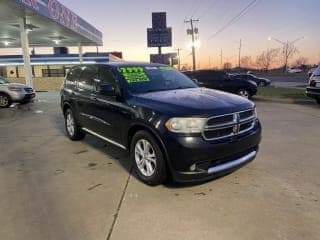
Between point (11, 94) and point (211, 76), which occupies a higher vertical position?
point (211, 76)

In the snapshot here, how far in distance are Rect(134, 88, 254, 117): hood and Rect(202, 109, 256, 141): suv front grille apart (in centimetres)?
8

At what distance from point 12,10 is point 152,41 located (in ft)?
100

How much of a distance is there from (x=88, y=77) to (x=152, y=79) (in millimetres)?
1568

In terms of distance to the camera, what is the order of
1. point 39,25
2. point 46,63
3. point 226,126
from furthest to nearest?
point 46,63, point 39,25, point 226,126

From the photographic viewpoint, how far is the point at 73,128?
23.1 feet

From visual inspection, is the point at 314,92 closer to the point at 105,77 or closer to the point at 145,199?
the point at 105,77

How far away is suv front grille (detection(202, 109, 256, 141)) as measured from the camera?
3906mm

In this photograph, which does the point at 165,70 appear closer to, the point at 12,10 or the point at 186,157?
the point at 186,157

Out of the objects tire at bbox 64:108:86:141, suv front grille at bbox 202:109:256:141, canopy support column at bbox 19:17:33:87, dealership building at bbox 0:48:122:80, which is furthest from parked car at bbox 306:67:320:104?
dealership building at bbox 0:48:122:80

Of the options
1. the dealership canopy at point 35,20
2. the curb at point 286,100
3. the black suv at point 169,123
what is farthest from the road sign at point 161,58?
the black suv at point 169,123

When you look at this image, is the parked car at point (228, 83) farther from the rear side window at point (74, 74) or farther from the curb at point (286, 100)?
the rear side window at point (74, 74)

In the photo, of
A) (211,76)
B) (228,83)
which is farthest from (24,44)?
(228,83)

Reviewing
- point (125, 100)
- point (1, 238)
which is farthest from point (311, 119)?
point (1, 238)

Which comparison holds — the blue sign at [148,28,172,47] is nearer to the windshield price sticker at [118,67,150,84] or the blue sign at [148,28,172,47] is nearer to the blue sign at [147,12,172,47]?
the blue sign at [147,12,172,47]
